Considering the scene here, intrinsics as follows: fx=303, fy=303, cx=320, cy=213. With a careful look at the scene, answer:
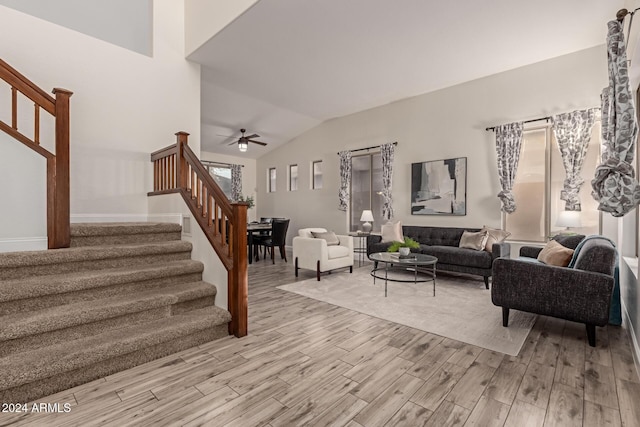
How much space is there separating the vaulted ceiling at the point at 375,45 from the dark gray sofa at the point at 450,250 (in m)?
2.70

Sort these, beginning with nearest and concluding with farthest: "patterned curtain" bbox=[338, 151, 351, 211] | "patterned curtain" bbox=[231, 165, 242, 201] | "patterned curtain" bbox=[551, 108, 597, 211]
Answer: "patterned curtain" bbox=[551, 108, 597, 211] < "patterned curtain" bbox=[338, 151, 351, 211] < "patterned curtain" bbox=[231, 165, 242, 201]

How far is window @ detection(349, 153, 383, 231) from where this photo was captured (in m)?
7.06

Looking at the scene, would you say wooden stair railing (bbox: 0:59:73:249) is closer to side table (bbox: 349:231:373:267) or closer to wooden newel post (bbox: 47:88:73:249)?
wooden newel post (bbox: 47:88:73:249)

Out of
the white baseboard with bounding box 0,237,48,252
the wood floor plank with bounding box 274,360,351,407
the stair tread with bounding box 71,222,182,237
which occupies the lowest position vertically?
the wood floor plank with bounding box 274,360,351,407

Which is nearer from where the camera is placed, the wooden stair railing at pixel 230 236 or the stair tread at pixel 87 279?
the stair tread at pixel 87 279

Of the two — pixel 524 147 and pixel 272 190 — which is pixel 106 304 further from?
pixel 272 190

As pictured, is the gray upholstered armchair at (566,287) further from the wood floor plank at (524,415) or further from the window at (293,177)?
the window at (293,177)

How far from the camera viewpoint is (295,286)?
4.43m

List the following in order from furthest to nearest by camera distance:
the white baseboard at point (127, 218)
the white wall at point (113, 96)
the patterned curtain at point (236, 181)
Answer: the patterned curtain at point (236, 181), the white baseboard at point (127, 218), the white wall at point (113, 96)

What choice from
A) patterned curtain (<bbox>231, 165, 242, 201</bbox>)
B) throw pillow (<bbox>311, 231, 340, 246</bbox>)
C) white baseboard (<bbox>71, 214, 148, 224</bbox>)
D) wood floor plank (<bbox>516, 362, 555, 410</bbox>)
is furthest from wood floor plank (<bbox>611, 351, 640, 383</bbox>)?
patterned curtain (<bbox>231, 165, 242, 201</bbox>)

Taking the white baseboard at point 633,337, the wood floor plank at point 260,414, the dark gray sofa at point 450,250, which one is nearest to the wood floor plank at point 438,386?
the wood floor plank at point 260,414

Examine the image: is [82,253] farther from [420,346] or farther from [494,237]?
[494,237]

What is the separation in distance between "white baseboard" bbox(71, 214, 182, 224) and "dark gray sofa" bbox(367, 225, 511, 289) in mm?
3532

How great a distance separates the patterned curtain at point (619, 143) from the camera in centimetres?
204
